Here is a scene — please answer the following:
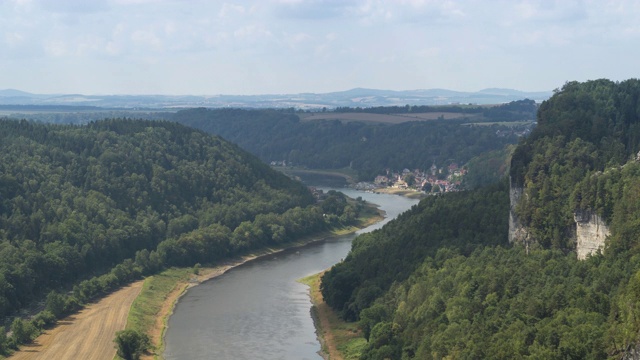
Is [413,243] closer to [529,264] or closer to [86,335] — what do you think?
[529,264]

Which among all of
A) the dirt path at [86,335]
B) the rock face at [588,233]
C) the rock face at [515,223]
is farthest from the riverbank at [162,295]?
the rock face at [588,233]

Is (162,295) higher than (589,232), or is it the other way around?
(589,232)

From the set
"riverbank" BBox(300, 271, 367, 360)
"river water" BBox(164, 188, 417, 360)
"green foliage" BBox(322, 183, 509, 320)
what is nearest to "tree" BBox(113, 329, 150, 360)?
"river water" BBox(164, 188, 417, 360)

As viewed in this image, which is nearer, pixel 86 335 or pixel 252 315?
pixel 86 335

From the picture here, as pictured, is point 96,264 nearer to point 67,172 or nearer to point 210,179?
point 67,172

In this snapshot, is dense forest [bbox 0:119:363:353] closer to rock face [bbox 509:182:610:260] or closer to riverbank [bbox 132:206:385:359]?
riverbank [bbox 132:206:385:359]

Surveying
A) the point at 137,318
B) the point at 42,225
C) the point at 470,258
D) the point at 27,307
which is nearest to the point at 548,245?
the point at 470,258

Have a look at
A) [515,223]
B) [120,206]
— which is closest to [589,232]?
[515,223]
